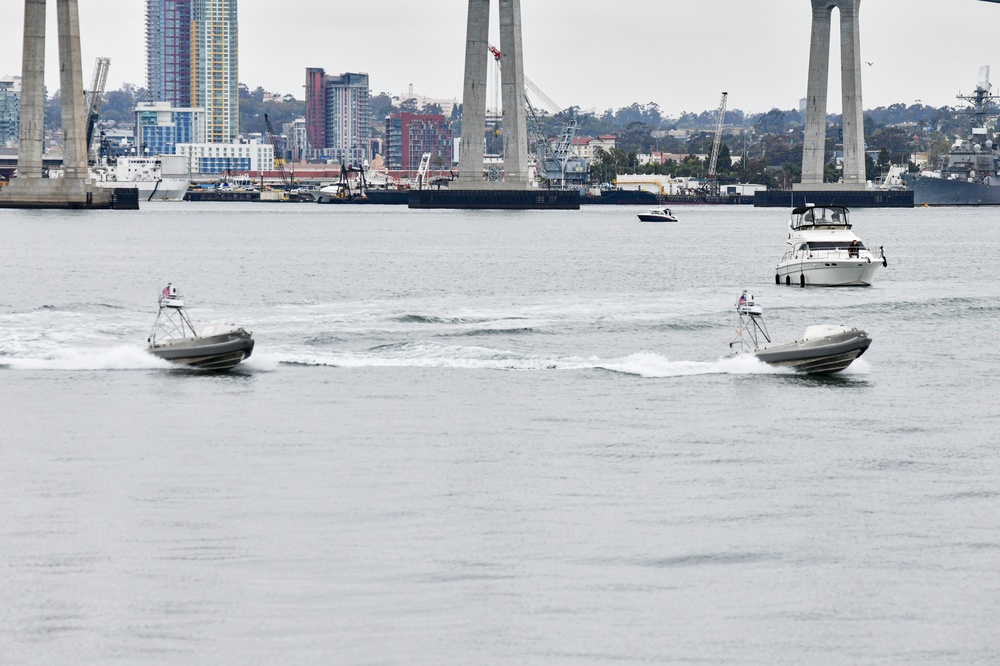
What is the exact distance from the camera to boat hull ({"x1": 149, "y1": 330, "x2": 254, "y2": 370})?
34.7 metres

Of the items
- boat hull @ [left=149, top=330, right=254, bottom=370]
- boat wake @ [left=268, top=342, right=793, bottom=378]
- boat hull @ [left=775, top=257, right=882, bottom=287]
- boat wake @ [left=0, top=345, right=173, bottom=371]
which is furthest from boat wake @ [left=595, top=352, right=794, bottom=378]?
boat hull @ [left=775, top=257, right=882, bottom=287]

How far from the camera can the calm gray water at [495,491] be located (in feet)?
54.2

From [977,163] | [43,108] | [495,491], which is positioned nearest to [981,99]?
[977,163]

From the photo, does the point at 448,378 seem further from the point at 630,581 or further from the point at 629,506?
the point at 630,581

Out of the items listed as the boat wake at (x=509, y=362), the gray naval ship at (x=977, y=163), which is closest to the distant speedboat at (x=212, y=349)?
the boat wake at (x=509, y=362)

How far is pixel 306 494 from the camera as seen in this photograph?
22453 millimetres

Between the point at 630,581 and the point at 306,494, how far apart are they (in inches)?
233

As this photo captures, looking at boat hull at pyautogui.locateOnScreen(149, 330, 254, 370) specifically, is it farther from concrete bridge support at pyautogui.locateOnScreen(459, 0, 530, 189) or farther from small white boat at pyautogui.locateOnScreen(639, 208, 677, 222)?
small white boat at pyautogui.locateOnScreen(639, 208, 677, 222)

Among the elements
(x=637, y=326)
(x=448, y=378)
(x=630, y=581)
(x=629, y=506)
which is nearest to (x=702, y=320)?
(x=637, y=326)

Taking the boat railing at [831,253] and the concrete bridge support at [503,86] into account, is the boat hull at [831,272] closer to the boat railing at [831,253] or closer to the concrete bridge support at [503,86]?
the boat railing at [831,253]

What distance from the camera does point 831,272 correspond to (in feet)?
195

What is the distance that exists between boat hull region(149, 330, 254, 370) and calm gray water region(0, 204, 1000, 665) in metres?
0.39

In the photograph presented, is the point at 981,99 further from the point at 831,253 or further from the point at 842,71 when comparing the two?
the point at 831,253

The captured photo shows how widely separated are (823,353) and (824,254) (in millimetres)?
26622
